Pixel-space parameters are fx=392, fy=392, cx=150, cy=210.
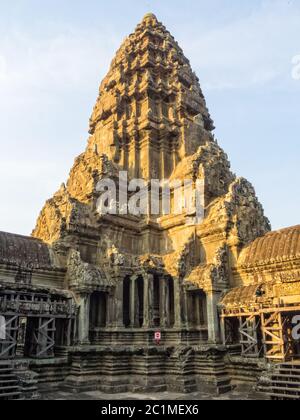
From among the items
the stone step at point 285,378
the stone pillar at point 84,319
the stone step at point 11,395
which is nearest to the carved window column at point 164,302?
the stone pillar at point 84,319

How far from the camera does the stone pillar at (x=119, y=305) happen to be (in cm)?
2106

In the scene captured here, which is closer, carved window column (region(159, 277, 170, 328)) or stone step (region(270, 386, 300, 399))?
stone step (region(270, 386, 300, 399))

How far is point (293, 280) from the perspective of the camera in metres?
16.7

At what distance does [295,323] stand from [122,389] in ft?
27.5

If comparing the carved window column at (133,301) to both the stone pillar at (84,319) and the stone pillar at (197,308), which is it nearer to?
the stone pillar at (84,319)

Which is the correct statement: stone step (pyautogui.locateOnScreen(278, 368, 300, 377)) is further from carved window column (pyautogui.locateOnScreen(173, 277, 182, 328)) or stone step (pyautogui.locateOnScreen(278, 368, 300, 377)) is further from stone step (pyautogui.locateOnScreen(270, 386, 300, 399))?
carved window column (pyautogui.locateOnScreen(173, 277, 182, 328))

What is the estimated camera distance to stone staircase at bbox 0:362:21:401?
14188 mm

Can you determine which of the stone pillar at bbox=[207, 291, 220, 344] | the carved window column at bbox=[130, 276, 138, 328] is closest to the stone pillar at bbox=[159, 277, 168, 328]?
the carved window column at bbox=[130, 276, 138, 328]

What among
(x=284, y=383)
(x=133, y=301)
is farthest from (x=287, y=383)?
(x=133, y=301)

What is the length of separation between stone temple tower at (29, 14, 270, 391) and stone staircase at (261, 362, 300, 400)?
3.89 meters

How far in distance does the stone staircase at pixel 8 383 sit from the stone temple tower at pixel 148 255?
11.9 ft

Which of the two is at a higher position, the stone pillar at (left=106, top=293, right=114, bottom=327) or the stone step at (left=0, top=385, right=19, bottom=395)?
the stone pillar at (left=106, top=293, right=114, bottom=327)
